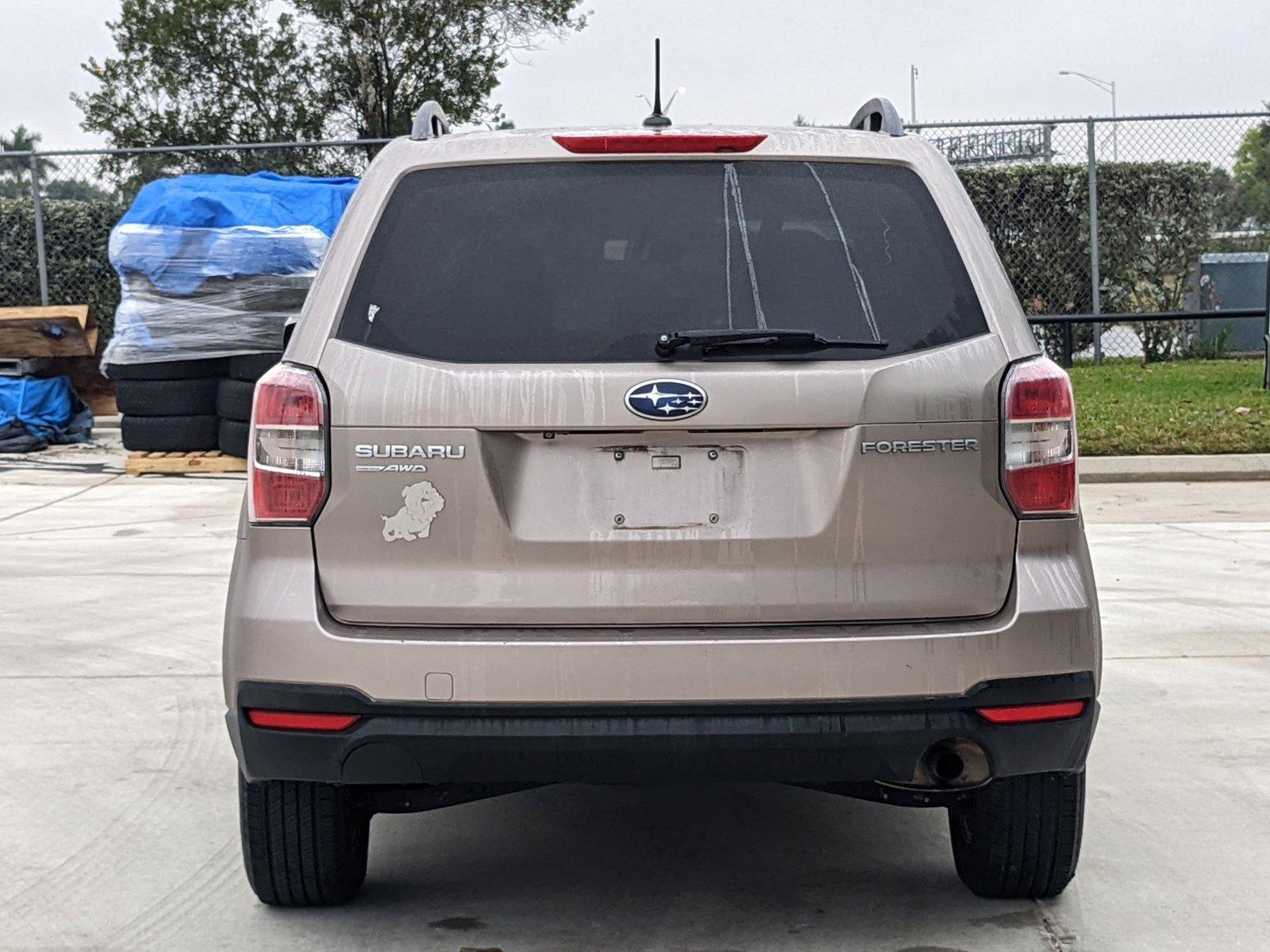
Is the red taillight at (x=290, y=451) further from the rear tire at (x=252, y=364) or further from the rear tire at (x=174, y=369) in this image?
the rear tire at (x=174, y=369)

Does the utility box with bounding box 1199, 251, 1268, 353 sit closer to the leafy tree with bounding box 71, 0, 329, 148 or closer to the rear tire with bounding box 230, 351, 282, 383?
the rear tire with bounding box 230, 351, 282, 383

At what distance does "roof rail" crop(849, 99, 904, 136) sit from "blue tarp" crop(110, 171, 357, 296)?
9.15 m

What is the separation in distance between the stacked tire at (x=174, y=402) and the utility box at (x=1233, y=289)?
998 centimetres

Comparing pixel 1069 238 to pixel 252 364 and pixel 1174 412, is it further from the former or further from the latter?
pixel 252 364

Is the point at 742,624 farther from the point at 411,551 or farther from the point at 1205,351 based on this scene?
the point at 1205,351

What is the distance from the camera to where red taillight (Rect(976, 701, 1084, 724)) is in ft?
10.8

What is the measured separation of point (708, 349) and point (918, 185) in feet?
2.10

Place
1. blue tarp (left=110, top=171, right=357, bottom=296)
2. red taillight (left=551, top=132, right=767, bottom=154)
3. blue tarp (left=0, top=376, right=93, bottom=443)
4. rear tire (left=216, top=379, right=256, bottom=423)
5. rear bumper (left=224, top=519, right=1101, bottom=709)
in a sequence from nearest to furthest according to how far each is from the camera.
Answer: rear bumper (left=224, top=519, right=1101, bottom=709)
red taillight (left=551, top=132, right=767, bottom=154)
rear tire (left=216, top=379, right=256, bottom=423)
blue tarp (left=110, top=171, right=357, bottom=296)
blue tarp (left=0, top=376, right=93, bottom=443)

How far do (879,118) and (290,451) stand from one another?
1741 millimetres

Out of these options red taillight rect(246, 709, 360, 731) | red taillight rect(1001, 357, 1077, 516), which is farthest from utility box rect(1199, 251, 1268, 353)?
red taillight rect(246, 709, 360, 731)

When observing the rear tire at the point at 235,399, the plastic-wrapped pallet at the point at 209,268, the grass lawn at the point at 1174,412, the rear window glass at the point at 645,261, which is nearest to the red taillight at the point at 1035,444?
the rear window glass at the point at 645,261

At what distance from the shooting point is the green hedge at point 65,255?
17031 millimetres

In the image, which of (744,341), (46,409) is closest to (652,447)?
(744,341)

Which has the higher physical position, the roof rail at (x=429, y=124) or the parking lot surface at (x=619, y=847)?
the roof rail at (x=429, y=124)
